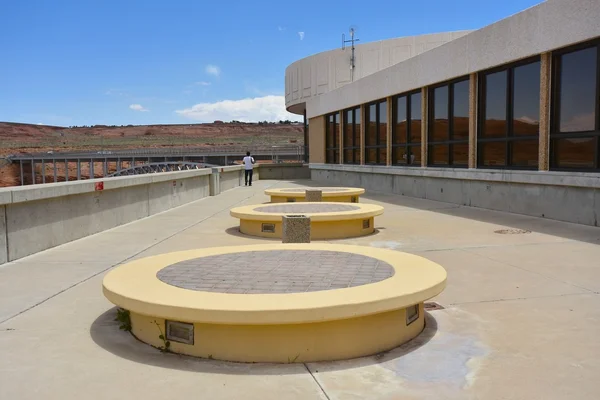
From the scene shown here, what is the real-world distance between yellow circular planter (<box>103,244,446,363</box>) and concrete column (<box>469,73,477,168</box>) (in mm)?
11406

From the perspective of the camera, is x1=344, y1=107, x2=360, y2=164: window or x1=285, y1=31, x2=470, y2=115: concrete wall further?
x1=285, y1=31, x2=470, y2=115: concrete wall

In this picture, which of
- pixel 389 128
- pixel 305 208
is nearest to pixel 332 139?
pixel 389 128

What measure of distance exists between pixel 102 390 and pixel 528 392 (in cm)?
283

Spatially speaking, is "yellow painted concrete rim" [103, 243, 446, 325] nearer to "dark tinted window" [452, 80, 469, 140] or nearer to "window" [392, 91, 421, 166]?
"dark tinted window" [452, 80, 469, 140]

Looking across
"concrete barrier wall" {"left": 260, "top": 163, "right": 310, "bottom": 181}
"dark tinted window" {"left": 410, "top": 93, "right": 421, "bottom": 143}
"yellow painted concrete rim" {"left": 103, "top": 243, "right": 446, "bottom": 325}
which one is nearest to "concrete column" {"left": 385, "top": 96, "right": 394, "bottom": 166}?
"dark tinted window" {"left": 410, "top": 93, "right": 421, "bottom": 143}

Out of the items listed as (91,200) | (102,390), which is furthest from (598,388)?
(91,200)

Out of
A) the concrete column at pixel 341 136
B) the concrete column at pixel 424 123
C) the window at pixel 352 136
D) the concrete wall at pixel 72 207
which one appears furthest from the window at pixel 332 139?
the concrete wall at pixel 72 207

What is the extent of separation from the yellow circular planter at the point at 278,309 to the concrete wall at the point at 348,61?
3248 cm

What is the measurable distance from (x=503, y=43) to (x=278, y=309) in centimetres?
1276

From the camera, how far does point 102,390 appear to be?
12.2 ft

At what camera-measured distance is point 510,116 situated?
1453cm

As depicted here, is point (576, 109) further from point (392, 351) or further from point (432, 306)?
point (392, 351)

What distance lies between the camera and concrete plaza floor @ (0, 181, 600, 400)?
3732mm

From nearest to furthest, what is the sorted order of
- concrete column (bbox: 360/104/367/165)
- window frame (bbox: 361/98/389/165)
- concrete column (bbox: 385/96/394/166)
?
1. concrete column (bbox: 385/96/394/166)
2. window frame (bbox: 361/98/389/165)
3. concrete column (bbox: 360/104/367/165)
